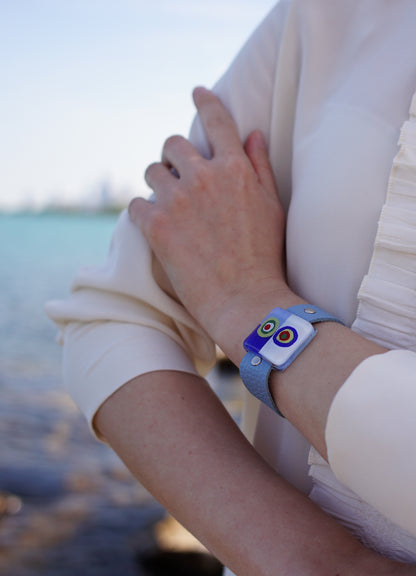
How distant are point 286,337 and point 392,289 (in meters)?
0.17

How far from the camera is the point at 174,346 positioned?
3.29 feet

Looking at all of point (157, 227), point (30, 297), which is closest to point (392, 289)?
point (157, 227)

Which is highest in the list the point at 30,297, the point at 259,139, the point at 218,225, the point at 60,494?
the point at 259,139

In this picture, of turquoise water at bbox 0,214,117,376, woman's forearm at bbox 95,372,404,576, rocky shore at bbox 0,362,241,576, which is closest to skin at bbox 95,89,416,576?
woman's forearm at bbox 95,372,404,576

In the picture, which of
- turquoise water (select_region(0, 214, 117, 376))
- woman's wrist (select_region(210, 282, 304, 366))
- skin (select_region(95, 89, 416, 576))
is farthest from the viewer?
turquoise water (select_region(0, 214, 117, 376))

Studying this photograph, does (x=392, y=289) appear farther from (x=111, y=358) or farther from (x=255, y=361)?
(x=111, y=358)

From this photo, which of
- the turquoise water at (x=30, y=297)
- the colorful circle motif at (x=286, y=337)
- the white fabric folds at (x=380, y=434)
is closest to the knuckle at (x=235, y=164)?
the colorful circle motif at (x=286, y=337)

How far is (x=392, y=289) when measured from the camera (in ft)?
2.64

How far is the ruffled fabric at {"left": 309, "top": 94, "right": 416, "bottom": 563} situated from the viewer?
80 centimetres

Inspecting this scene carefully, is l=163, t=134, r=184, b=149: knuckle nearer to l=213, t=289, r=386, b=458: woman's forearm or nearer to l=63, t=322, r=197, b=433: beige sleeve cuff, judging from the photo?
l=63, t=322, r=197, b=433: beige sleeve cuff

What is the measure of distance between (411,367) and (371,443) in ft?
0.31

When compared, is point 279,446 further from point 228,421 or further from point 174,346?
point 174,346

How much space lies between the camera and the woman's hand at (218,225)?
91 cm

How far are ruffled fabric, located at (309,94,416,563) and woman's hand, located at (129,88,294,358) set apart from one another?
0.14 metres
